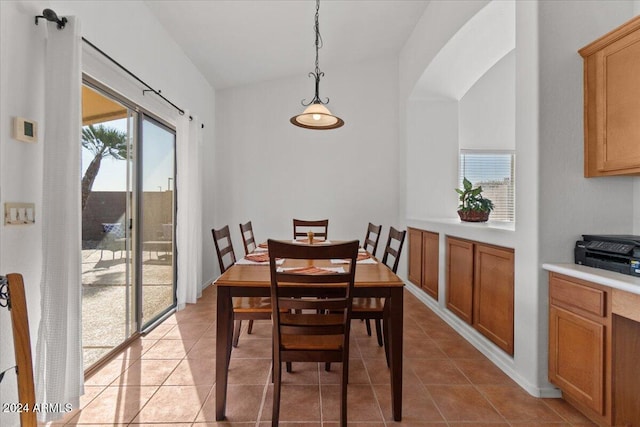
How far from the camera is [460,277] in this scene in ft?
9.89

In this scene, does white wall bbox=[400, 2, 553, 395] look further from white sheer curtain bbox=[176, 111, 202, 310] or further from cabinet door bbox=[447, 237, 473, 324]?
white sheer curtain bbox=[176, 111, 202, 310]

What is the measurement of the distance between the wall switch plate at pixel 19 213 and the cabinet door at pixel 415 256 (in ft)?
11.9

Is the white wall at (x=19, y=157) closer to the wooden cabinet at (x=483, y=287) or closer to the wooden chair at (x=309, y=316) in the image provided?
the wooden chair at (x=309, y=316)

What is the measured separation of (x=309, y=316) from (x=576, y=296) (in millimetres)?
1462

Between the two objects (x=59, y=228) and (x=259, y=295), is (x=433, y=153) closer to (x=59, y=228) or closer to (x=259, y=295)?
(x=259, y=295)

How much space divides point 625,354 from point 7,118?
3.24 m

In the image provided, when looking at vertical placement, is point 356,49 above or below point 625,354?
above

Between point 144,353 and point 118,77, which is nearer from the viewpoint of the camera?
point 118,77

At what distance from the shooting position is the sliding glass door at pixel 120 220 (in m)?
2.30

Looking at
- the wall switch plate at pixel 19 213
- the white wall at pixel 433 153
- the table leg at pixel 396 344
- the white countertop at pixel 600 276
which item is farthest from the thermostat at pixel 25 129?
the white wall at pixel 433 153

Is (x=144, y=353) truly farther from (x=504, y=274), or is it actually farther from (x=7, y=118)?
(x=504, y=274)

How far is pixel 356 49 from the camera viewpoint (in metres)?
4.33

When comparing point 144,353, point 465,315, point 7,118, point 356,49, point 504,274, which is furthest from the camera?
point 356,49

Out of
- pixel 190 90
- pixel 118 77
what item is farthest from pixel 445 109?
pixel 118 77
